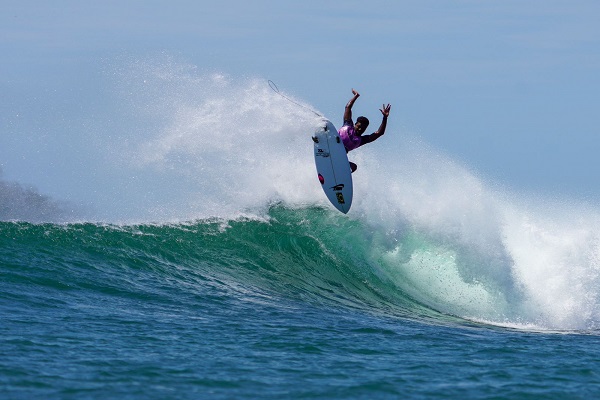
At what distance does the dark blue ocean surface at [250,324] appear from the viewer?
24.3 ft

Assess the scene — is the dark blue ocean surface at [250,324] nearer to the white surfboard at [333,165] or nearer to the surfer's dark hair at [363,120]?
the white surfboard at [333,165]

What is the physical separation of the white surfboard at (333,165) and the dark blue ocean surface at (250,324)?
3.29 feet

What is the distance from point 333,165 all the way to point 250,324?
16.4ft

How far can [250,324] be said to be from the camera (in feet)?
33.0

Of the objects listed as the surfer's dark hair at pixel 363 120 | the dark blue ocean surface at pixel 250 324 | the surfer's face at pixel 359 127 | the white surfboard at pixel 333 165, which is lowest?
the dark blue ocean surface at pixel 250 324

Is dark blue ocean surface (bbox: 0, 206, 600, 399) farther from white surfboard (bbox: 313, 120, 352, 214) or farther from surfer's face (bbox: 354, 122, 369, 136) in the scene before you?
surfer's face (bbox: 354, 122, 369, 136)

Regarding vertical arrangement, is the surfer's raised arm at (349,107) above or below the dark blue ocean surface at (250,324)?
above

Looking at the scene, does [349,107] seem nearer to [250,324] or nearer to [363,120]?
[363,120]

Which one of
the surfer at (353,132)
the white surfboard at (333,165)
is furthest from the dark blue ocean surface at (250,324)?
the surfer at (353,132)

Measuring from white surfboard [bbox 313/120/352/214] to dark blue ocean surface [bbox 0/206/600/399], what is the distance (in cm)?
100

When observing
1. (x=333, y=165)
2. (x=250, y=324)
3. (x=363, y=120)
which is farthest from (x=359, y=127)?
(x=250, y=324)

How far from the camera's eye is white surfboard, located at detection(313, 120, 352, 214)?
14016 millimetres

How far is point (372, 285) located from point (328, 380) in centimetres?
671

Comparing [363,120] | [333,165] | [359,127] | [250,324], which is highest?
[363,120]
